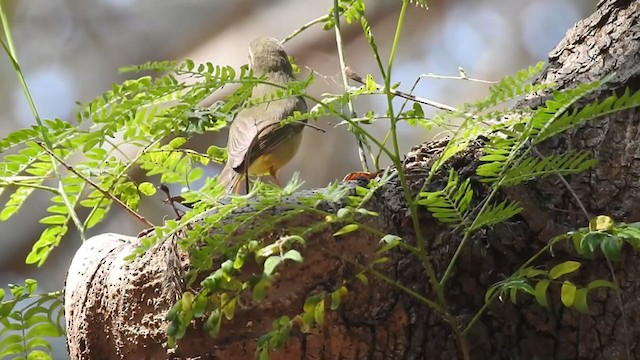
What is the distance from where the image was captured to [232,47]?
2582 mm

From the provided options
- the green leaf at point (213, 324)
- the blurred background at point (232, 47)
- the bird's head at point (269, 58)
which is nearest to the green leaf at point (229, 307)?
the green leaf at point (213, 324)

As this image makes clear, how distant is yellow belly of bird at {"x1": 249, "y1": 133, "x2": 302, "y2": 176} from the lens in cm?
149

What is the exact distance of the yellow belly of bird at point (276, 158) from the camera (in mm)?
1493

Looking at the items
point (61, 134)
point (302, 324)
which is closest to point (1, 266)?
point (61, 134)

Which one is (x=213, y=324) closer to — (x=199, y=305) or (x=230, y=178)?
(x=199, y=305)

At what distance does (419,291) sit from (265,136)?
598 millimetres

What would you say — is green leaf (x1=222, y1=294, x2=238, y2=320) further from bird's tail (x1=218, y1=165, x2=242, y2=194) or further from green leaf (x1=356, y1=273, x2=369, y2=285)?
bird's tail (x1=218, y1=165, x2=242, y2=194)

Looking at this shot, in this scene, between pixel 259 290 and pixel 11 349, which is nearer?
pixel 259 290

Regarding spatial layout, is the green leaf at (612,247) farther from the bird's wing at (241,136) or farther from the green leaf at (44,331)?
the green leaf at (44,331)

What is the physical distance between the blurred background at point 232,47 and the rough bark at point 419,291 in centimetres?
140

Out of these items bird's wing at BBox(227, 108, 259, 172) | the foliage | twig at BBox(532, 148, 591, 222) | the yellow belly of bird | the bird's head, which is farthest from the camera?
the bird's head

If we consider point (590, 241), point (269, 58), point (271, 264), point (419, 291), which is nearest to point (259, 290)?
point (271, 264)

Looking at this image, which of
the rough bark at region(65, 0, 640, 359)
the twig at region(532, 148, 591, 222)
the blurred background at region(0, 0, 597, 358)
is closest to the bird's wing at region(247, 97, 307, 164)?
the rough bark at region(65, 0, 640, 359)

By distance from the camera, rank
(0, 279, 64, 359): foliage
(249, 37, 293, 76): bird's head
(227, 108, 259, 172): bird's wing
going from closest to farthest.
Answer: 1. (0, 279, 64, 359): foliage
2. (227, 108, 259, 172): bird's wing
3. (249, 37, 293, 76): bird's head
